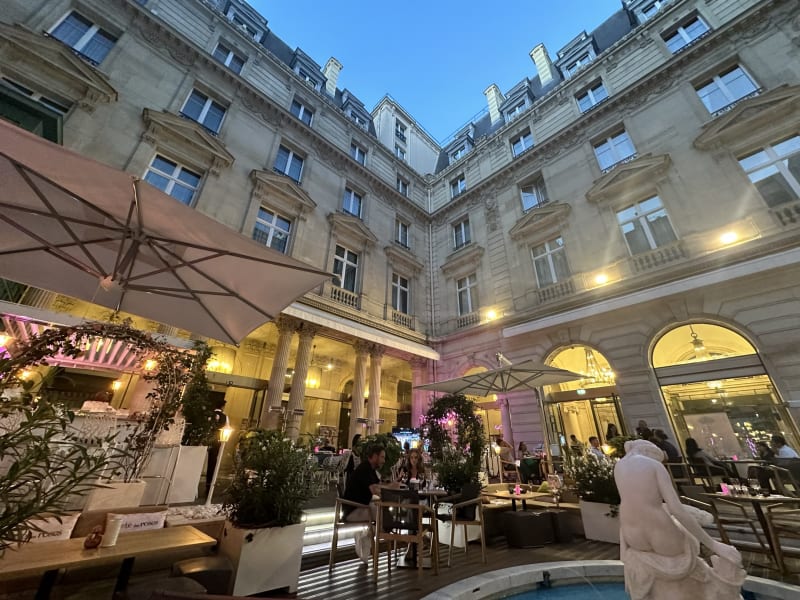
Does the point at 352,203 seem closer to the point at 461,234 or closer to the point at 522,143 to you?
the point at 461,234

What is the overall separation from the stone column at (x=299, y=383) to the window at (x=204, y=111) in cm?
734

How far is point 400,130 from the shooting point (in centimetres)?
1912

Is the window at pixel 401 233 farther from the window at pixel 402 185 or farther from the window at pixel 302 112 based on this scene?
the window at pixel 302 112

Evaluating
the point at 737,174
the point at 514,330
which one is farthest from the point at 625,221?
the point at 514,330

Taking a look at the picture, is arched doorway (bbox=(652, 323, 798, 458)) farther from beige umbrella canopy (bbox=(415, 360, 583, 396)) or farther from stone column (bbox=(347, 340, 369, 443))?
stone column (bbox=(347, 340, 369, 443))

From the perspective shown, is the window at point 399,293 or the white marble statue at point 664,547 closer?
the white marble statue at point 664,547

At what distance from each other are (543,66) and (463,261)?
11.0 meters

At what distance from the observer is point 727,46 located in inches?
376

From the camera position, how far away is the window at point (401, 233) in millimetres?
15031

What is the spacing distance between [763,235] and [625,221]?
9.99ft

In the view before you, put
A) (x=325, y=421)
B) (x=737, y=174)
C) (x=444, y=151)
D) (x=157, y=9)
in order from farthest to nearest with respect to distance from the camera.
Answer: (x=444, y=151) → (x=325, y=421) → (x=157, y=9) → (x=737, y=174)

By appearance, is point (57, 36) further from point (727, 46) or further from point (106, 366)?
point (727, 46)

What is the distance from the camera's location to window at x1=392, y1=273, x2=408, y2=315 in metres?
13.7

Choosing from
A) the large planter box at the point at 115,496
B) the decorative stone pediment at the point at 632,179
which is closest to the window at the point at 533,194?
the decorative stone pediment at the point at 632,179
